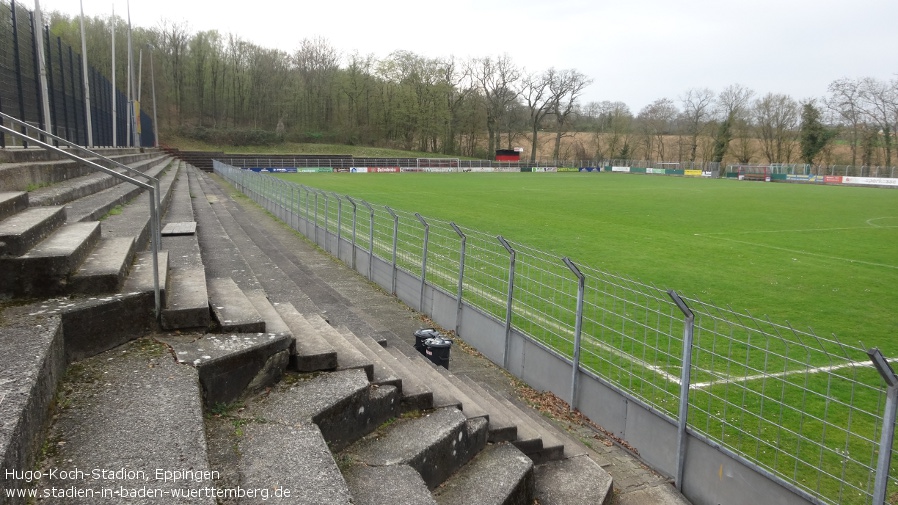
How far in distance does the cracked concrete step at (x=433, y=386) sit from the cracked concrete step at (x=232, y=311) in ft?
4.28

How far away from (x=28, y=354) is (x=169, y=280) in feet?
6.49

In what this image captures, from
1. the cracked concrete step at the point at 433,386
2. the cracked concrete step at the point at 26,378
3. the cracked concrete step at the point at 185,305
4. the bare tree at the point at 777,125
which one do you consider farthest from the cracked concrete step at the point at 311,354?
the bare tree at the point at 777,125

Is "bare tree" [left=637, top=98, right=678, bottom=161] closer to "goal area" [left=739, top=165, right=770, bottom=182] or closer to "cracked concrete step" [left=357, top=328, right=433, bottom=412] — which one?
"goal area" [left=739, top=165, right=770, bottom=182]

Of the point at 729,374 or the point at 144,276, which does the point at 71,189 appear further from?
the point at 729,374

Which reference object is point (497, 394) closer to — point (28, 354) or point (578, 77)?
point (28, 354)

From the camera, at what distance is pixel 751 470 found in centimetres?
404

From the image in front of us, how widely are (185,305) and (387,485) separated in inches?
78.2

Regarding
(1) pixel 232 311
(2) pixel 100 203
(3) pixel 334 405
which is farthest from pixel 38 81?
(3) pixel 334 405

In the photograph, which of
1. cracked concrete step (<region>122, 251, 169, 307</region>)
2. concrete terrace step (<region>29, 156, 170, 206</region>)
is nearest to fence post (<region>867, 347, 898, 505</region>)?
cracked concrete step (<region>122, 251, 169, 307</region>)

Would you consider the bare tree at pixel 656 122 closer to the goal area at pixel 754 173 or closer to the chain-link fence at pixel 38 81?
the goal area at pixel 754 173

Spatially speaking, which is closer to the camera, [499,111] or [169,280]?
[169,280]

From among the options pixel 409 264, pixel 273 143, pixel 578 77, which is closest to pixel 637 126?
pixel 578 77

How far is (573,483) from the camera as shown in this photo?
4.09 m

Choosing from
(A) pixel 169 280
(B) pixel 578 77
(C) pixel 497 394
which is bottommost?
(C) pixel 497 394
